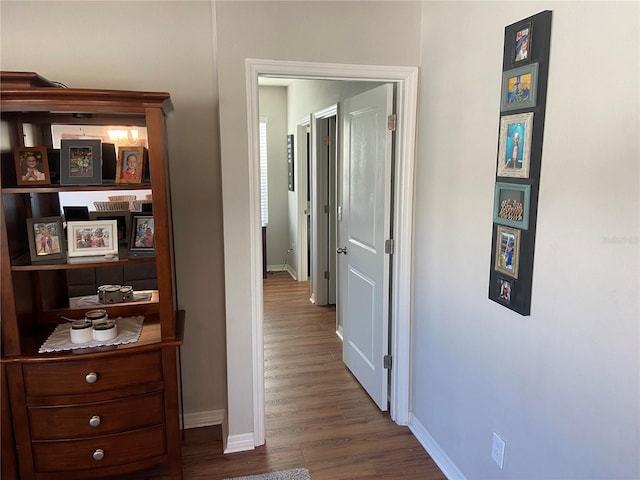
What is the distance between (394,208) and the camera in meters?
2.65

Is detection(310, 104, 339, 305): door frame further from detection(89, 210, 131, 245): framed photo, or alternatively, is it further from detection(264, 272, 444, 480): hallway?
detection(89, 210, 131, 245): framed photo

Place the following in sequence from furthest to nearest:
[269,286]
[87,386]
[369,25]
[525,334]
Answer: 1. [269,286]
2. [369,25]
3. [87,386]
4. [525,334]

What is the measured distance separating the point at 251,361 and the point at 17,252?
1.23m

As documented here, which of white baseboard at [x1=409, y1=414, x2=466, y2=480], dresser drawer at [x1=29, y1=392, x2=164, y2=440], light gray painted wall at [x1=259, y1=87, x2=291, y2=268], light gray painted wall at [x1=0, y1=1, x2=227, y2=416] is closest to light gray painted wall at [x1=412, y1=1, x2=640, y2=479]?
white baseboard at [x1=409, y1=414, x2=466, y2=480]

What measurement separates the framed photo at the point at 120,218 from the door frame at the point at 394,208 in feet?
1.98

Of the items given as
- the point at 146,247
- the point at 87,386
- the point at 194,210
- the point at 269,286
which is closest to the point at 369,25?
the point at 194,210

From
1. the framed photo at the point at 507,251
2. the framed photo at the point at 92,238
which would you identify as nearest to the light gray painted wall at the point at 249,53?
the framed photo at the point at 92,238

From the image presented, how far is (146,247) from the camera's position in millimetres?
2176

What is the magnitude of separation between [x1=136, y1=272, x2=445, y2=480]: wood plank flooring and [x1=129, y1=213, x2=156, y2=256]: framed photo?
46.2 inches

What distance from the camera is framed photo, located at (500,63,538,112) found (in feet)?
5.24

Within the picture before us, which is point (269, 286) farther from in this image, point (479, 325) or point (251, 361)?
point (479, 325)

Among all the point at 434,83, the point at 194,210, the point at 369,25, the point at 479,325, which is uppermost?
the point at 369,25

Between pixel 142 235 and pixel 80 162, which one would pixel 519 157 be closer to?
pixel 142 235

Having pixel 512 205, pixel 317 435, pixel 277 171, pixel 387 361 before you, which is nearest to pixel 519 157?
pixel 512 205
